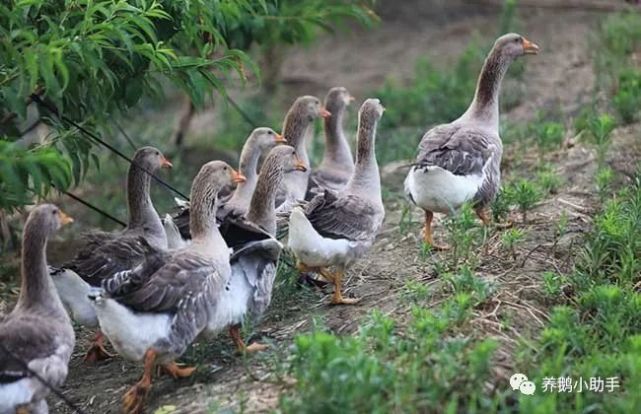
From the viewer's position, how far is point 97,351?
25.6 feet

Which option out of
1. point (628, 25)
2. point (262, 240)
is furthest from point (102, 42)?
point (628, 25)

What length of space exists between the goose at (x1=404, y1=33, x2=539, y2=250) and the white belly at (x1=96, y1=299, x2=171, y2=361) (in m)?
2.70

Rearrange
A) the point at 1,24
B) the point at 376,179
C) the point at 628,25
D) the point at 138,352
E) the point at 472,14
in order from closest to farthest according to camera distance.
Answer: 1. the point at 138,352
2. the point at 1,24
3. the point at 376,179
4. the point at 628,25
5. the point at 472,14

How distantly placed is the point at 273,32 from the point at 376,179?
2.69 metres

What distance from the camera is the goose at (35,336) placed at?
19.9ft

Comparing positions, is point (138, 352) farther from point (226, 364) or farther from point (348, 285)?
point (348, 285)

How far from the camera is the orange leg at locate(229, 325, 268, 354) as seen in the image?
7016 mm

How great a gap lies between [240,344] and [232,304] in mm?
267

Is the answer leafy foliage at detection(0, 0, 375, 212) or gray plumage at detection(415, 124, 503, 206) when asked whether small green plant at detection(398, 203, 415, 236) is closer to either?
gray plumage at detection(415, 124, 503, 206)

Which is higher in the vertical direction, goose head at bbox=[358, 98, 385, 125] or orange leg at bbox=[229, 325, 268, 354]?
goose head at bbox=[358, 98, 385, 125]

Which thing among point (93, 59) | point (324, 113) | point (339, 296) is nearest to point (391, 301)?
point (339, 296)

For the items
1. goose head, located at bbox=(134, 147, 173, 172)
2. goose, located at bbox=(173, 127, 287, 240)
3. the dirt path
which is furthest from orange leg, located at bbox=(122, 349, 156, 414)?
goose head, located at bbox=(134, 147, 173, 172)

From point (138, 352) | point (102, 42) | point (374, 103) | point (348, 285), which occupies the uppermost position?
point (102, 42)

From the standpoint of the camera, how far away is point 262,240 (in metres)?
7.16
